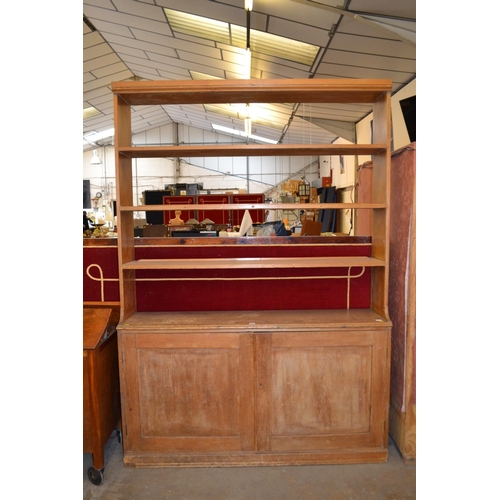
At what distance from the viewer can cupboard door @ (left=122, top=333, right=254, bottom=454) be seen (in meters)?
2.34

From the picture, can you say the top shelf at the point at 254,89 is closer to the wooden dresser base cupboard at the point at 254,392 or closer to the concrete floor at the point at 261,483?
the wooden dresser base cupboard at the point at 254,392

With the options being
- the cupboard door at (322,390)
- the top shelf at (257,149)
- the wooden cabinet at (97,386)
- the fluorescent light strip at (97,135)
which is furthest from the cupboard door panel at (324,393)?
the fluorescent light strip at (97,135)

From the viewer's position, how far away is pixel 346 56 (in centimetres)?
545

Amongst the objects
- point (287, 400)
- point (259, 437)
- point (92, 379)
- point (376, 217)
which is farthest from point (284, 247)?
point (92, 379)

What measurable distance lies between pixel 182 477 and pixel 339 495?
902 millimetres

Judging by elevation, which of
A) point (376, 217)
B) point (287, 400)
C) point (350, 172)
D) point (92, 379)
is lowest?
point (287, 400)

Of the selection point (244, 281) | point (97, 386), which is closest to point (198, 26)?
point (244, 281)

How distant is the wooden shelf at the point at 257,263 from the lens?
2365 millimetres

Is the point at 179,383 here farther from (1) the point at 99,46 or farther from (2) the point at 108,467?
(1) the point at 99,46

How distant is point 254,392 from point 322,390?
1.36ft

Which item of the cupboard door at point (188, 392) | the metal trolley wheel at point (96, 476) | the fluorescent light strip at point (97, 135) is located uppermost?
the fluorescent light strip at point (97, 135)

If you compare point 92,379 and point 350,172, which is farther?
point 350,172

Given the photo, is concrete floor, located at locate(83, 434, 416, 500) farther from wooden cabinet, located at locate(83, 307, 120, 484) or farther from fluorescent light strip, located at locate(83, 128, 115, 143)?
fluorescent light strip, located at locate(83, 128, 115, 143)

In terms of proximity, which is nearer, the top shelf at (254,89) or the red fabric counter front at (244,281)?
the top shelf at (254,89)
